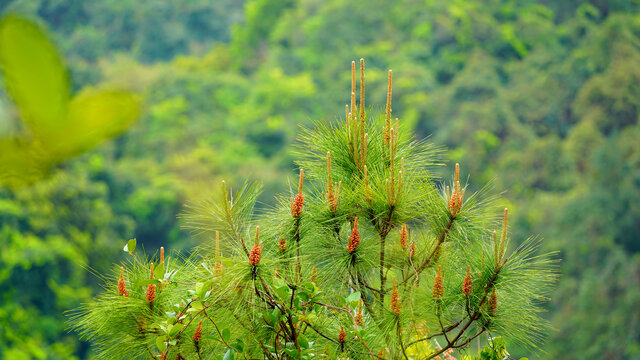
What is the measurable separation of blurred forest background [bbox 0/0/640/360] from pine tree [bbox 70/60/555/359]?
12.2 feet

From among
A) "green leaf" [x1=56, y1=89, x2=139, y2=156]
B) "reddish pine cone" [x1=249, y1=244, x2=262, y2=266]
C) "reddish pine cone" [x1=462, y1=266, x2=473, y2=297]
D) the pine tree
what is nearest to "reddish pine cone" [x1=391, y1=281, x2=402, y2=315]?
the pine tree

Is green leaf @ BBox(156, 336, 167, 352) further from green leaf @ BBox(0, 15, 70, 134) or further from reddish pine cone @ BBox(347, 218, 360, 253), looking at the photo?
green leaf @ BBox(0, 15, 70, 134)

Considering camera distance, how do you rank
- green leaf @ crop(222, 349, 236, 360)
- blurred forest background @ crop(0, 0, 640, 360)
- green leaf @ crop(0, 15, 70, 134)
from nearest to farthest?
green leaf @ crop(0, 15, 70, 134)
green leaf @ crop(222, 349, 236, 360)
blurred forest background @ crop(0, 0, 640, 360)

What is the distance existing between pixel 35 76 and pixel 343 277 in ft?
3.13

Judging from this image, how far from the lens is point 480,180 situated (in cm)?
1080

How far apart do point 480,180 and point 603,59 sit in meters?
2.90

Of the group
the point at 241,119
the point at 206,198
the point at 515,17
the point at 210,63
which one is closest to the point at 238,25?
the point at 210,63

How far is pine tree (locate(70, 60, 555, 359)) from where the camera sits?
0.99 metres

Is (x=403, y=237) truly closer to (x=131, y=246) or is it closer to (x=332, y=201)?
(x=332, y=201)

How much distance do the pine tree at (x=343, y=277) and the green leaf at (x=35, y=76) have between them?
0.80 metres

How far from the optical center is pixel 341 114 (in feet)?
39.2

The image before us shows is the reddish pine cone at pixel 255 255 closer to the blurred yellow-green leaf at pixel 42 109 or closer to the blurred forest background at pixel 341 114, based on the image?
the blurred yellow-green leaf at pixel 42 109

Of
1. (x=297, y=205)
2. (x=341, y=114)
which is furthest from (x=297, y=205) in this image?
(x=341, y=114)

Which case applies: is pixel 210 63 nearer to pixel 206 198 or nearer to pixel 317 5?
pixel 317 5
